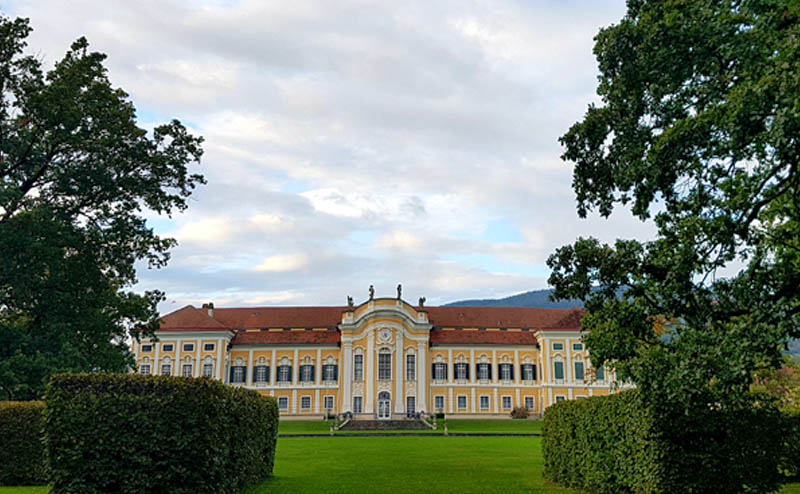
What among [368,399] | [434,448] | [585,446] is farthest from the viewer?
[368,399]

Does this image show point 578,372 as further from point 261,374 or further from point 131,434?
point 131,434

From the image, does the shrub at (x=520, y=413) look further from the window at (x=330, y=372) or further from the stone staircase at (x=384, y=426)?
the window at (x=330, y=372)

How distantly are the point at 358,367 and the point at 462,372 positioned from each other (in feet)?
31.0

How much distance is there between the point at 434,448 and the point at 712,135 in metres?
20.1

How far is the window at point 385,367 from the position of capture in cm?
5672

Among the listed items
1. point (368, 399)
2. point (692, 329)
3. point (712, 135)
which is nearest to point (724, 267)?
point (692, 329)

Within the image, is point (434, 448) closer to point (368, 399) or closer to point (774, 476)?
point (774, 476)

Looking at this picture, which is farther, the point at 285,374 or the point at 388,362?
the point at 285,374

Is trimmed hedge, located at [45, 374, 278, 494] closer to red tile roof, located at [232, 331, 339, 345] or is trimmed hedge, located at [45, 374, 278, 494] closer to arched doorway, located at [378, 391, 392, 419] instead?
arched doorway, located at [378, 391, 392, 419]

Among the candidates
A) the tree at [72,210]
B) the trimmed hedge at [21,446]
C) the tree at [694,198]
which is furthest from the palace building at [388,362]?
the tree at [694,198]

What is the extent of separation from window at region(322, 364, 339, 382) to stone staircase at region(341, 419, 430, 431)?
1168 centimetres

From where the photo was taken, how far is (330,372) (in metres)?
58.8

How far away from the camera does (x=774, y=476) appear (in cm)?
1044

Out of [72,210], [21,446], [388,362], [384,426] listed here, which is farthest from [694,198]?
[388,362]
